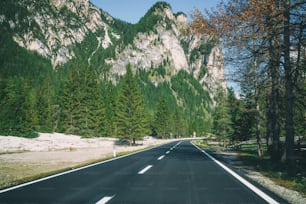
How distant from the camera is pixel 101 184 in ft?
28.8

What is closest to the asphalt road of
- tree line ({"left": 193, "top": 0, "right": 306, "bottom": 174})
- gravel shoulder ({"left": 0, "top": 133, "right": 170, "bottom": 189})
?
gravel shoulder ({"left": 0, "top": 133, "right": 170, "bottom": 189})

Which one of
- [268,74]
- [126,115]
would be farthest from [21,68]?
[268,74]

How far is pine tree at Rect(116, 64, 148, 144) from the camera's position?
159ft

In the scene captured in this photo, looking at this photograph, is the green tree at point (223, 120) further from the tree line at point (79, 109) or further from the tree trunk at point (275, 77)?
the tree trunk at point (275, 77)

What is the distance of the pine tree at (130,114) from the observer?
48375 millimetres

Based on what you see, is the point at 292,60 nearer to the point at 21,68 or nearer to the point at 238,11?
the point at 238,11

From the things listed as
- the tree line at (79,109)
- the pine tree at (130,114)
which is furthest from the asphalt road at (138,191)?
the tree line at (79,109)

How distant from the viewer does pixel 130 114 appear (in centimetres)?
4900

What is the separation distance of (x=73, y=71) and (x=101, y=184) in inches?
2321

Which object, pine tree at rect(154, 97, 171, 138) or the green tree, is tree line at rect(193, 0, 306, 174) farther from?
pine tree at rect(154, 97, 171, 138)

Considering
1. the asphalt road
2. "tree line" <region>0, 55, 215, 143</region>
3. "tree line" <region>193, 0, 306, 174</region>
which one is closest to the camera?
the asphalt road

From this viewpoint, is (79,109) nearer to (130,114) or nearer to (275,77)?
(130,114)

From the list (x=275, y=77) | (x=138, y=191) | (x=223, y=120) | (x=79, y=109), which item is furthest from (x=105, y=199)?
(x=79, y=109)

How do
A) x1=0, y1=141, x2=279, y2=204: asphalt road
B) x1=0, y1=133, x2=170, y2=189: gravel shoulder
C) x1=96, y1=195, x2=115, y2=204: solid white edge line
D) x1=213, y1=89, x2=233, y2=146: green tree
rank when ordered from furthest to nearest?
x1=213, y1=89, x2=233, y2=146: green tree, x1=0, y1=133, x2=170, y2=189: gravel shoulder, x1=0, y1=141, x2=279, y2=204: asphalt road, x1=96, y1=195, x2=115, y2=204: solid white edge line
